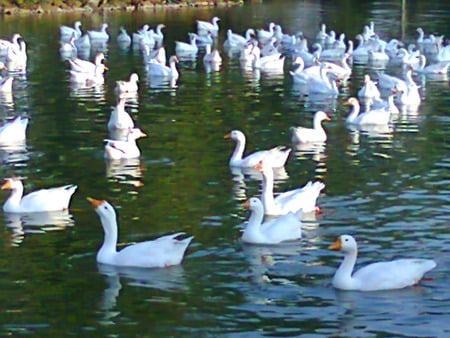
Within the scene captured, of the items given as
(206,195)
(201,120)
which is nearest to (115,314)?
(206,195)

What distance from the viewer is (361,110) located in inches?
1136

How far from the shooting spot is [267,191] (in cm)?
1711

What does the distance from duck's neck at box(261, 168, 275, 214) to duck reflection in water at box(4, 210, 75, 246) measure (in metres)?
2.73

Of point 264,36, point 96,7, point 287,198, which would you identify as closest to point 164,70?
point 264,36

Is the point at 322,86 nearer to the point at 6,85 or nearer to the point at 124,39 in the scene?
the point at 6,85

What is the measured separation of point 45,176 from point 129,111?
8229 mm

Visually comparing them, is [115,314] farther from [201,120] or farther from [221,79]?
[221,79]

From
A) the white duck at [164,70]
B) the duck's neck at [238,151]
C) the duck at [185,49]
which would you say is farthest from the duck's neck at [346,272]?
the duck at [185,49]

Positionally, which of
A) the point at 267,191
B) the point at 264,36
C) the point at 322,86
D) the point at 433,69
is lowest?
the point at 433,69

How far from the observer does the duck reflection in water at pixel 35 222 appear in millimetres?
16453

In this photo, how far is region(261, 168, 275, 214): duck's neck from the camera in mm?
17031

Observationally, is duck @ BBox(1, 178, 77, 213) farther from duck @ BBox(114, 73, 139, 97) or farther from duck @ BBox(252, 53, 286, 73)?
duck @ BBox(252, 53, 286, 73)

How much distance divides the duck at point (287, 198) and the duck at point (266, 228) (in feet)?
4.25

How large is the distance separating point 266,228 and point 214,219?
1.49m
